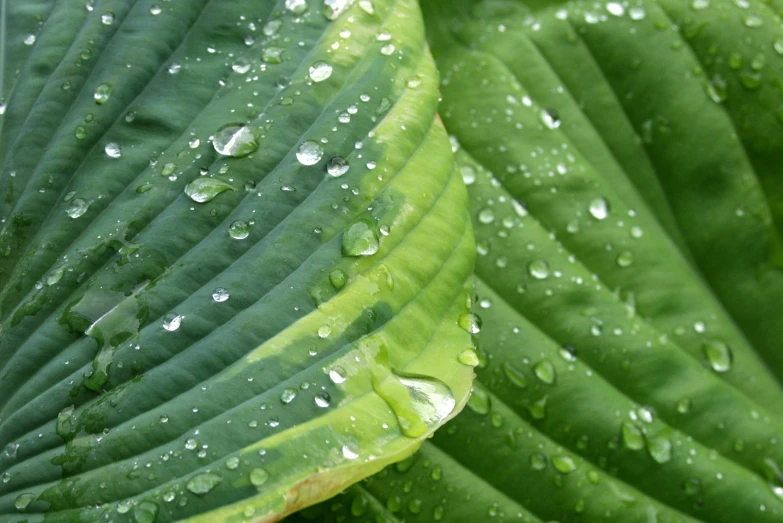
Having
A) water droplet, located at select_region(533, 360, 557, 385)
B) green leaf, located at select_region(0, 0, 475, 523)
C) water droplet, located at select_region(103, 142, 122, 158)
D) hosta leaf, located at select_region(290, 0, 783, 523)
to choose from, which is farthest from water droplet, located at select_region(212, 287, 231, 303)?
water droplet, located at select_region(533, 360, 557, 385)

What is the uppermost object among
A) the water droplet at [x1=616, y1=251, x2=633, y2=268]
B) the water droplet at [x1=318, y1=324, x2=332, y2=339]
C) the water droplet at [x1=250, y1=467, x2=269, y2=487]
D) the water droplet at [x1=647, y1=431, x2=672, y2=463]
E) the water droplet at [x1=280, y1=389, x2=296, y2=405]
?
the water droplet at [x1=318, y1=324, x2=332, y2=339]

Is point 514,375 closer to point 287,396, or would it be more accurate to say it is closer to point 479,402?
point 479,402

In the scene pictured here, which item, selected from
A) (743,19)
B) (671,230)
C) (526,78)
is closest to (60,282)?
(526,78)

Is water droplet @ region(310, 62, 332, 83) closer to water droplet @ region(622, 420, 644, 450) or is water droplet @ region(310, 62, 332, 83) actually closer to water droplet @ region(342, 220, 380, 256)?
water droplet @ region(342, 220, 380, 256)

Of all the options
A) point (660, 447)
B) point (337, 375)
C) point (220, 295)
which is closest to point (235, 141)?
point (220, 295)

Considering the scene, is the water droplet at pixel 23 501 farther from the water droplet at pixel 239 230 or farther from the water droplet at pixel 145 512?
the water droplet at pixel 239 230
